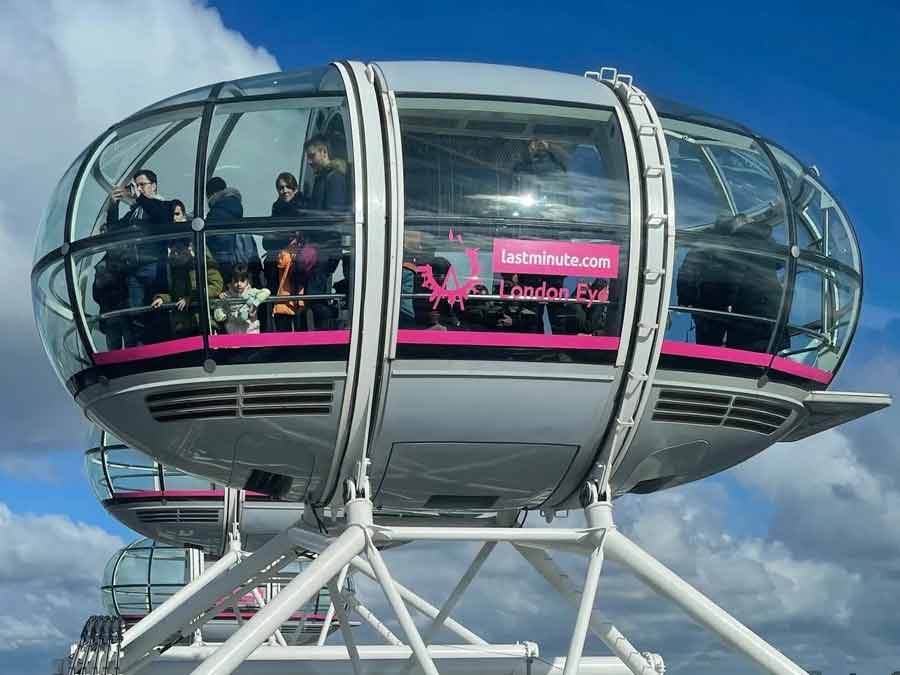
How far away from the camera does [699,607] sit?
36.6 feet

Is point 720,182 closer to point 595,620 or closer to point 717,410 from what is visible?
point 717,410

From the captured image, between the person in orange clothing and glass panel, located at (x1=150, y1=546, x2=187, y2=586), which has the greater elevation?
the person in orange clothing

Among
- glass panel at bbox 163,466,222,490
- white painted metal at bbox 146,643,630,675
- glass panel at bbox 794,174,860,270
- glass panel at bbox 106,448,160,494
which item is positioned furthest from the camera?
glass panel at bbox 106,448,160,494

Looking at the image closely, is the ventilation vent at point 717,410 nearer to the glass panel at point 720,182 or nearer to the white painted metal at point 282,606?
the glass panel at point 720,182

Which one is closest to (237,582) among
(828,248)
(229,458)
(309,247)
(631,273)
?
(229,458)

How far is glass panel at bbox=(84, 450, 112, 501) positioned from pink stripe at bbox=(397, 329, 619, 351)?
50.4 ft

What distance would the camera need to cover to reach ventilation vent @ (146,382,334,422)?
35.6 feet

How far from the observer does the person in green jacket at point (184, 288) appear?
10672 mm

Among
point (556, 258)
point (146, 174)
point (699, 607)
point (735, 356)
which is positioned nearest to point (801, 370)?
point (735, 356)

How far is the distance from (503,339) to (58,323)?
3.75 meters

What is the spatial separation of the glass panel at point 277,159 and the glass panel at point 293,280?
0.16 metres

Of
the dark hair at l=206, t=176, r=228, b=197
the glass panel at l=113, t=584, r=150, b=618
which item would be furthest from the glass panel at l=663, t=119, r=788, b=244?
the glass panel at l=113, t=584, r=150, b=618

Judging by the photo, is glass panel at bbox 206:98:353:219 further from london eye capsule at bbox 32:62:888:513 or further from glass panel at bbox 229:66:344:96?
glass panel at bbox 229:66:344:96

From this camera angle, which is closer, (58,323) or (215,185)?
(215,185)
